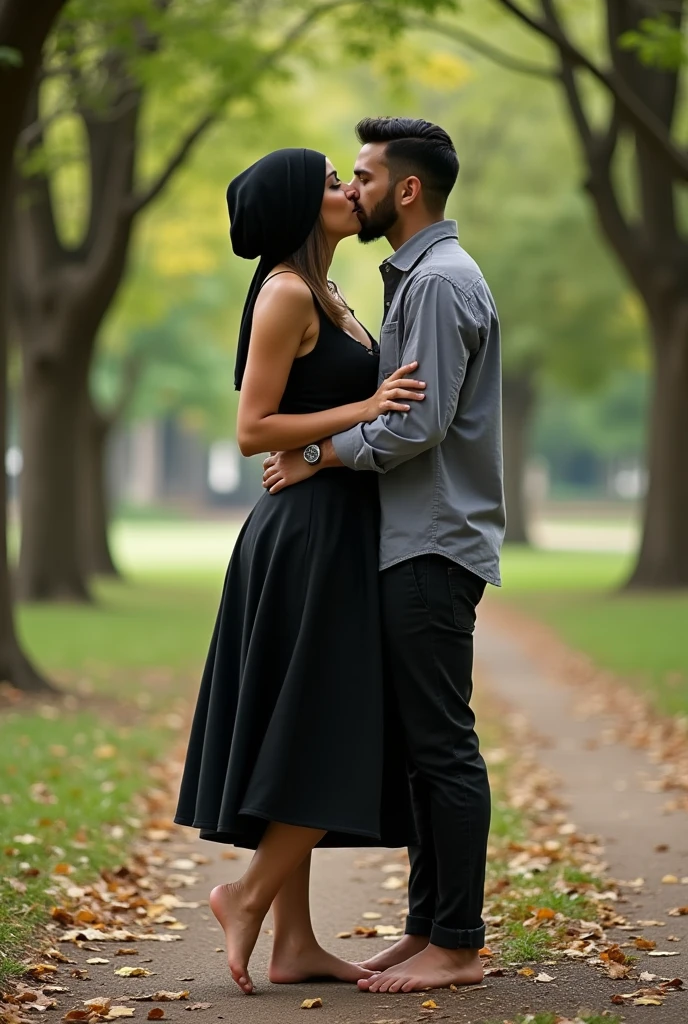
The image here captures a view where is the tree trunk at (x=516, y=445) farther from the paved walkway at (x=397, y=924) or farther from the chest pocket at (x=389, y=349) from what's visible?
the chest pocket at (x=389, y=349)

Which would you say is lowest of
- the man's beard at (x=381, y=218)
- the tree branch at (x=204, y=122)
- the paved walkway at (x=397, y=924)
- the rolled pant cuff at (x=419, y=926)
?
the paved walkway at (x=397, y=924)

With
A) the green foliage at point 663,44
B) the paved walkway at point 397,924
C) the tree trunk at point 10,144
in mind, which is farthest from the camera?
the green foliage at point 663,44

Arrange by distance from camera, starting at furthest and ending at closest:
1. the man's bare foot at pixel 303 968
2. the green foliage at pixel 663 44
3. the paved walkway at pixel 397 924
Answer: the green foliage at pixel 663 44
the man's bare foot at pixel 303 968
the paved walkway at pixel 397 924

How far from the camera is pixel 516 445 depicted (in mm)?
38062

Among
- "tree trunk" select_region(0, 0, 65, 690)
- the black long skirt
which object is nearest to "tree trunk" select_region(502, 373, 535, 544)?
"tree trunk" select_region(0, 0, 65, 690)

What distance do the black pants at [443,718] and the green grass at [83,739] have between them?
131cm

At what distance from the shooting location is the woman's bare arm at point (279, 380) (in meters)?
4.21

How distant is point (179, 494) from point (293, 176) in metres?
68.6

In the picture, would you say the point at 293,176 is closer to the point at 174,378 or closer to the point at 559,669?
the point at 559,669

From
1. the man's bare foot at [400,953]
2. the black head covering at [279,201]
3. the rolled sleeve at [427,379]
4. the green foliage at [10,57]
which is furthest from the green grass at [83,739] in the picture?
the green foliage at [10,57]

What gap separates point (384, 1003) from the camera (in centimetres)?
409

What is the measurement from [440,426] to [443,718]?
2.66ft

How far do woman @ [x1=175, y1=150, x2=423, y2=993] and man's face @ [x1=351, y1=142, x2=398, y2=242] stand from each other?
0.04m

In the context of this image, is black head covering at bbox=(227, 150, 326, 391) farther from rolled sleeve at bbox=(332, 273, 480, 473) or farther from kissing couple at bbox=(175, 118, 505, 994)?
rolled sleeve at bbox=(332, 273, 480, 473)
